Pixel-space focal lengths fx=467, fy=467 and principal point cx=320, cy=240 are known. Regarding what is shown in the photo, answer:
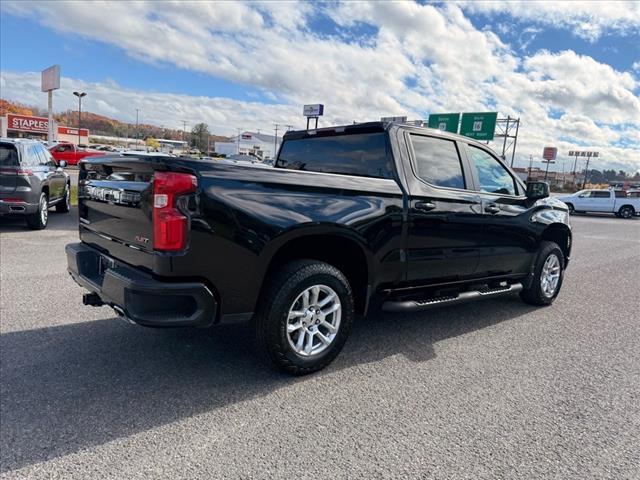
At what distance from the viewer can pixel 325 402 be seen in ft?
10.2

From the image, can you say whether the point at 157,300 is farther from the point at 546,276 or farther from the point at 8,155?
the point at 8,155

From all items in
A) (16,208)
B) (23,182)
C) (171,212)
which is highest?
(171,212)

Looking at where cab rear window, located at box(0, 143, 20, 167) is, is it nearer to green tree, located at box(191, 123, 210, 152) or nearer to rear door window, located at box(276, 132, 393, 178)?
rear door window, located at box(276, 132, 393, 178)

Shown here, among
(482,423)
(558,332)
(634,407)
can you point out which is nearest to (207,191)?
(482,423)

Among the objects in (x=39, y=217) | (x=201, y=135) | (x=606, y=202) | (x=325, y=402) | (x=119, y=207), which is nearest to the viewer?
(x=325, y=402)

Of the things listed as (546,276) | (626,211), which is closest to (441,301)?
(546,276)

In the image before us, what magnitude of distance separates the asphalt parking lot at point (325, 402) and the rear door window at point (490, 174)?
143 centimetres

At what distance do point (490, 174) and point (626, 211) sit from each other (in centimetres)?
2681

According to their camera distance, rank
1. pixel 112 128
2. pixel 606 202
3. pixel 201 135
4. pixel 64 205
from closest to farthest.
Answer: pixel 64 205, pixel 606 202, pixel 201 135, pixel 112 128

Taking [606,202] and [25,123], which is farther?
[25,123]

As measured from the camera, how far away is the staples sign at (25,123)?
6094cm

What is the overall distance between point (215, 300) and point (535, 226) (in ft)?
12.9

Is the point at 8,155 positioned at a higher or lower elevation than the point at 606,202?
higher

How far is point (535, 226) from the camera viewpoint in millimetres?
5293
